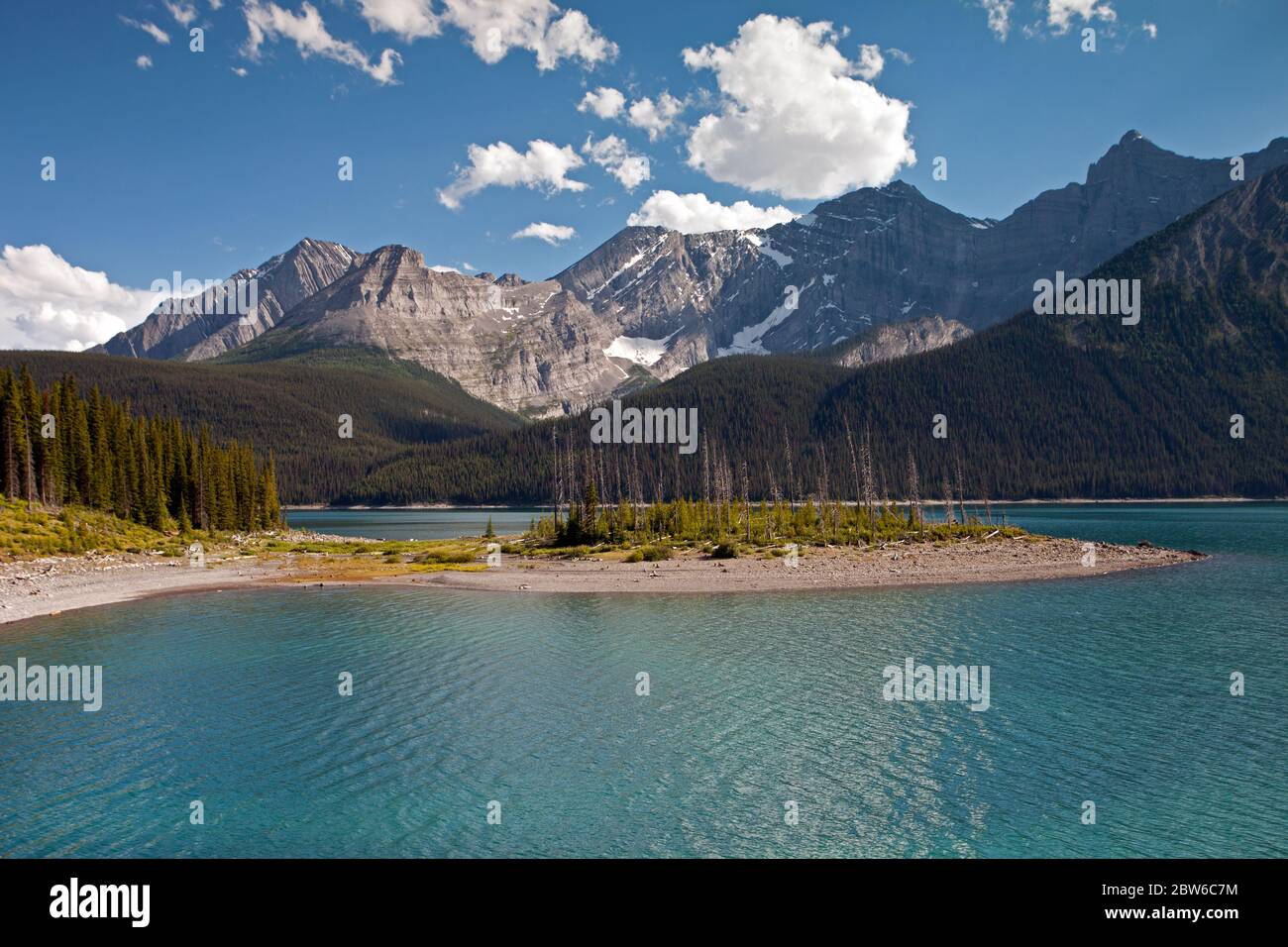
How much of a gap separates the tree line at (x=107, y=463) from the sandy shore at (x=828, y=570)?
49913 millimetres

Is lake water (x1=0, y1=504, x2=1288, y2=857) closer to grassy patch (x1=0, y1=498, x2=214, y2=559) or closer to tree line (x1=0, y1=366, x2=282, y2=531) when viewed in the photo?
grassy patch (x1=0, y1=498, x2=214, y2=559)

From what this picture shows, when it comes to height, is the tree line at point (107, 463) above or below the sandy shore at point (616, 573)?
above

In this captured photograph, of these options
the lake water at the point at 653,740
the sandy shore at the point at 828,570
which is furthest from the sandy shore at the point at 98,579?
the sandy shore at the point at 828,570

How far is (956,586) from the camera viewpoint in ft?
235

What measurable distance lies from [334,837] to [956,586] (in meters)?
63.3

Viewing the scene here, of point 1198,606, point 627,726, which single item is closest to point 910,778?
point 627,726

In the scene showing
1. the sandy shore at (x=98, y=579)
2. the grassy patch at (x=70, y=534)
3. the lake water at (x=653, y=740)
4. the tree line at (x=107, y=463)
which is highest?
the tree line at (x=107, y=463)

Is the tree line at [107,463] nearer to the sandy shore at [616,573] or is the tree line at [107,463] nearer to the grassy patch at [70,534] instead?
the grassy patch at [70,534]

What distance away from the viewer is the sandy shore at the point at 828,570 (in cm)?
7525
